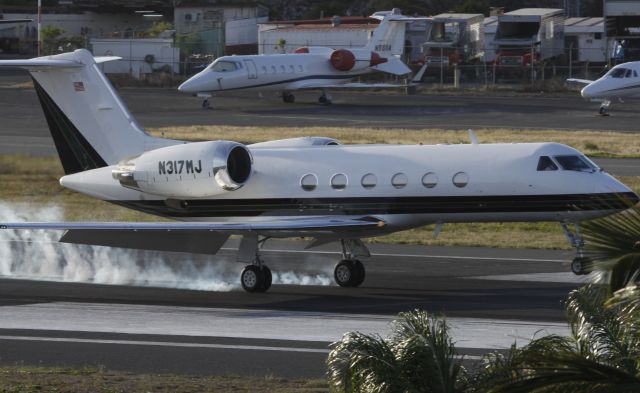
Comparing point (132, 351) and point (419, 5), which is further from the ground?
point (419, 5)

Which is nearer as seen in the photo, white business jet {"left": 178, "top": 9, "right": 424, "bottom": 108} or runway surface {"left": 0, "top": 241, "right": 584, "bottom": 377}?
runway surface {"left": 0, "top": 241, "right": 584, "bottom": 377}

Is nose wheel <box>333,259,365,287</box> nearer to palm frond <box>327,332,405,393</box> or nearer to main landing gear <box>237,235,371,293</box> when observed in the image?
main landing gear <box>237,235,371,293</box>

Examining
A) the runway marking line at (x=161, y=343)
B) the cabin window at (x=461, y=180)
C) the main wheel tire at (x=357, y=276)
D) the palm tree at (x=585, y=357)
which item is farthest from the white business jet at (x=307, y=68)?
the palm tree at (x=585, y=357)

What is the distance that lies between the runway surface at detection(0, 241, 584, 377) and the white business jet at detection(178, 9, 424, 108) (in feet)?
118

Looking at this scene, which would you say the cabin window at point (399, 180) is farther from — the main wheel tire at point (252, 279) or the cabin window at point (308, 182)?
the main wheel tire at point (252, 279)

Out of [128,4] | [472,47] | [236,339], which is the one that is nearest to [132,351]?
→ [236,339]

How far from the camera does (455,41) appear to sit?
78312 mm

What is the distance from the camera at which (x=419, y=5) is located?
4060 inches

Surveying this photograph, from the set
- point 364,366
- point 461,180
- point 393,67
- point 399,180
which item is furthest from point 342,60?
point 364,366

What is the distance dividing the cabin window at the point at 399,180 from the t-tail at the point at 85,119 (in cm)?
482

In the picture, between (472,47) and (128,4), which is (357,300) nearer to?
(472,47)

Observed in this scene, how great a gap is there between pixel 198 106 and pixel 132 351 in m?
47.1

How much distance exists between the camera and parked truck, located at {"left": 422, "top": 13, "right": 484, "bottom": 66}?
76000 millimetres

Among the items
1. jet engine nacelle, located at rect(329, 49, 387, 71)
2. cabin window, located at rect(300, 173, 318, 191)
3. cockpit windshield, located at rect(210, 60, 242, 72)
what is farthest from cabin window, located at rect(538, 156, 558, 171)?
jet engine nacelle, located at rect(329, 49, 387, 71)
